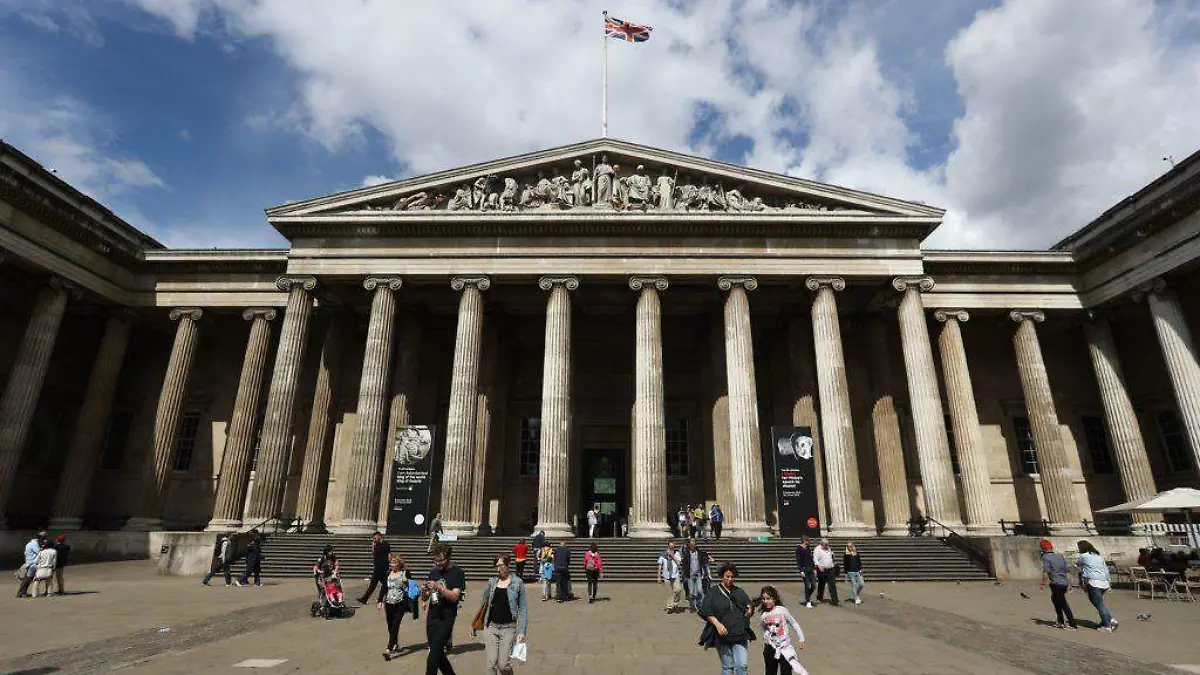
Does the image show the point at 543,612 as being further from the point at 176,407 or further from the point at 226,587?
the point at 176,407

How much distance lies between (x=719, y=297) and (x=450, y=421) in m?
12.1

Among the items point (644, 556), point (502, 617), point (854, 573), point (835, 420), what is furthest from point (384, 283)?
point (502, 617)

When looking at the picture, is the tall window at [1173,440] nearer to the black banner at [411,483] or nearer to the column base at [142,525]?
the black banner at [411,483]

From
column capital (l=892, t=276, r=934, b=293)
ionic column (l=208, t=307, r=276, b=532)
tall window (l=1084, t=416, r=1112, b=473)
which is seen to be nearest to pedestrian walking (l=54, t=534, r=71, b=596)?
ionic column (l=208, t=307, r=276, b=532)

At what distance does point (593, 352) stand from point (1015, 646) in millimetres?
22113

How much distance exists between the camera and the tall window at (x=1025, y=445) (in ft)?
92.2

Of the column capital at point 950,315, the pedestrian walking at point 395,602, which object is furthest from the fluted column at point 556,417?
the column capital at point 950,315

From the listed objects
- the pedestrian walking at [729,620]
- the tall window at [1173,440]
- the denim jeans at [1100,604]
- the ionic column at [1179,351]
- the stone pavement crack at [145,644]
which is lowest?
the stone pavement crack at [145,644]

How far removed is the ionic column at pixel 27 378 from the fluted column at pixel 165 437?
156 inches

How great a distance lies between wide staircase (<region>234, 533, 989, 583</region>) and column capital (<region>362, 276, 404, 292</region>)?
30.5 ft

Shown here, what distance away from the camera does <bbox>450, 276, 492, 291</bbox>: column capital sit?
23734 mm

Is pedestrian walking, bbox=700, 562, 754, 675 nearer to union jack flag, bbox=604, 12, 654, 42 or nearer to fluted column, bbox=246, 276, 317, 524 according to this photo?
fluted column, bbox=246, 276, 317, 524

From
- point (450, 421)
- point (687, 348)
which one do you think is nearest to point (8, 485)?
point (450, 421)

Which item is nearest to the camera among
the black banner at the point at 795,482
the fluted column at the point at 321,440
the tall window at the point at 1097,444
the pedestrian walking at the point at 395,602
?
the pedestrian walking at the point at 395,602
